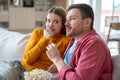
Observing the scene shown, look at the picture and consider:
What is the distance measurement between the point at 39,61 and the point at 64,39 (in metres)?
0.27

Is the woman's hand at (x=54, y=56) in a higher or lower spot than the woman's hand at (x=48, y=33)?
lower

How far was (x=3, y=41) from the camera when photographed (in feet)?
6.80

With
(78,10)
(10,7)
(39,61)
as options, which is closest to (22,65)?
(39,61)

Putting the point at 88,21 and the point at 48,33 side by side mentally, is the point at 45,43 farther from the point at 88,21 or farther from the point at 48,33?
the point at 88,21

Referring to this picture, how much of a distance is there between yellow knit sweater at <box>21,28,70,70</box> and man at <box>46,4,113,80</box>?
31cm

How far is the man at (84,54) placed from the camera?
1.14 m

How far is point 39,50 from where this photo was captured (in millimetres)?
1710

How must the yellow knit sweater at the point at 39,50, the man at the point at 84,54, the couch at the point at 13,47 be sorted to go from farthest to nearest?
1. the couch at the point at 13,47
2. the yellow knit sweater at the point at 39,50
3. the man at the point at 84,54

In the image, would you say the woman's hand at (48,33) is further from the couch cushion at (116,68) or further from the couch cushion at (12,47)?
the couch cushion at (116,68)

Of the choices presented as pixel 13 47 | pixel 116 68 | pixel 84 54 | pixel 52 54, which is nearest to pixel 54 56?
pixel 52 54

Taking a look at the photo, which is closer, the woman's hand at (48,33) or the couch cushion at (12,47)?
the woman's hand at (48,33)

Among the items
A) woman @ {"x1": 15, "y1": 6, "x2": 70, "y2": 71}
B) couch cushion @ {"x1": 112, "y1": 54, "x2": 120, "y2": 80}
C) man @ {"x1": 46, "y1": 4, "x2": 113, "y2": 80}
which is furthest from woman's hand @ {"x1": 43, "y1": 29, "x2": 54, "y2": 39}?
couch cushion @ {"x1": 112, "y1": 54, "x2": 120, "y2": 80}

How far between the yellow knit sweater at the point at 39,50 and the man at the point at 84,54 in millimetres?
315

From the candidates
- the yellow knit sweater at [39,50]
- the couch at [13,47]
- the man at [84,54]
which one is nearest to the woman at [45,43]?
the yellow knit sweater at [39,50]
